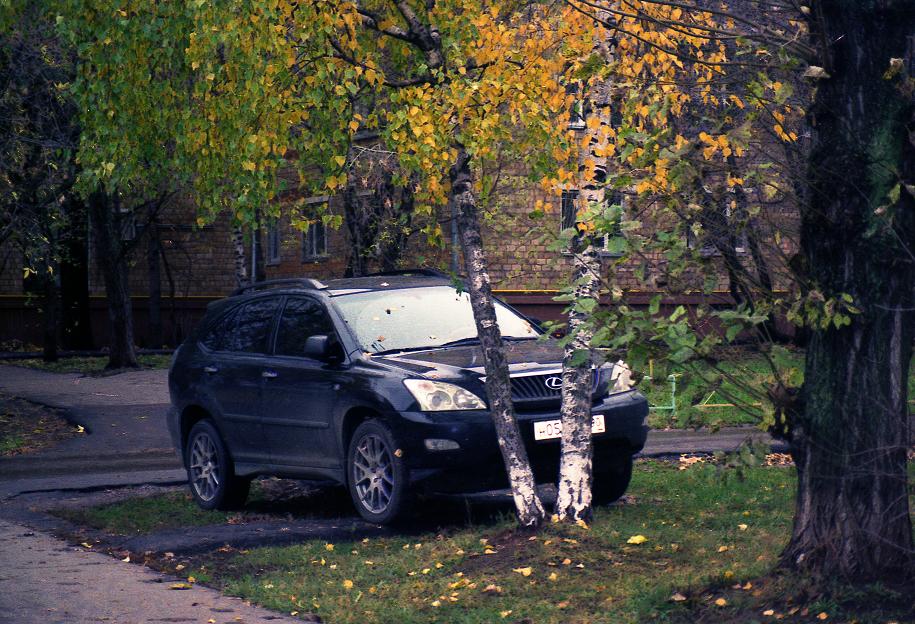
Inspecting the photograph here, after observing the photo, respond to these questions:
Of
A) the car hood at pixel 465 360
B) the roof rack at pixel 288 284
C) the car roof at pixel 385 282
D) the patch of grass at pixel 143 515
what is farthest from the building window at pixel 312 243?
the car hood at pixel 465 360

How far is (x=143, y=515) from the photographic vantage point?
11.0 meters

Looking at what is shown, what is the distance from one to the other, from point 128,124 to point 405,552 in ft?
13.4

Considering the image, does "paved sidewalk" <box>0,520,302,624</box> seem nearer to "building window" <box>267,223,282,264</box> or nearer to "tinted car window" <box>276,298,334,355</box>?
"tinted car window" <box>276,298,334,355</box>

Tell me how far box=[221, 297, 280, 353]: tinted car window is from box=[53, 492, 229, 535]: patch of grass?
132cm

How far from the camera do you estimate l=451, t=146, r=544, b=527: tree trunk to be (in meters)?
8.48

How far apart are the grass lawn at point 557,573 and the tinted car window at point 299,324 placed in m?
1.78

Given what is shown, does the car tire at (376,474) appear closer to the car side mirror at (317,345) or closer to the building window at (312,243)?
the car side mirror at (317,345)

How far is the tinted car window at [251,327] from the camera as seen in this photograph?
36.4 ft

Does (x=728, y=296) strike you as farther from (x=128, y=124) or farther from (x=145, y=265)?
(x=145, y=265)

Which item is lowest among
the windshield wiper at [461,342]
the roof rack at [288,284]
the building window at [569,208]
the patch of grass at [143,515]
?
the patch of grass at [143,515]

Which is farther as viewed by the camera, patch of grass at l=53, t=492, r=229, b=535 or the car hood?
patch of grass at l=53, t=492, r=229, b=535

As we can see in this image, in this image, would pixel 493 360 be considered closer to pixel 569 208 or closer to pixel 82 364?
pixel 569 208

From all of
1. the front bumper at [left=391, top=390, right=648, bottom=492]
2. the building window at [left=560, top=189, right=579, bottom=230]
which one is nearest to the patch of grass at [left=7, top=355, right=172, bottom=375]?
the building window at [left=560, top=189, right=579, bottom=230]

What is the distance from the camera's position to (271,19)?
29.6 ft
